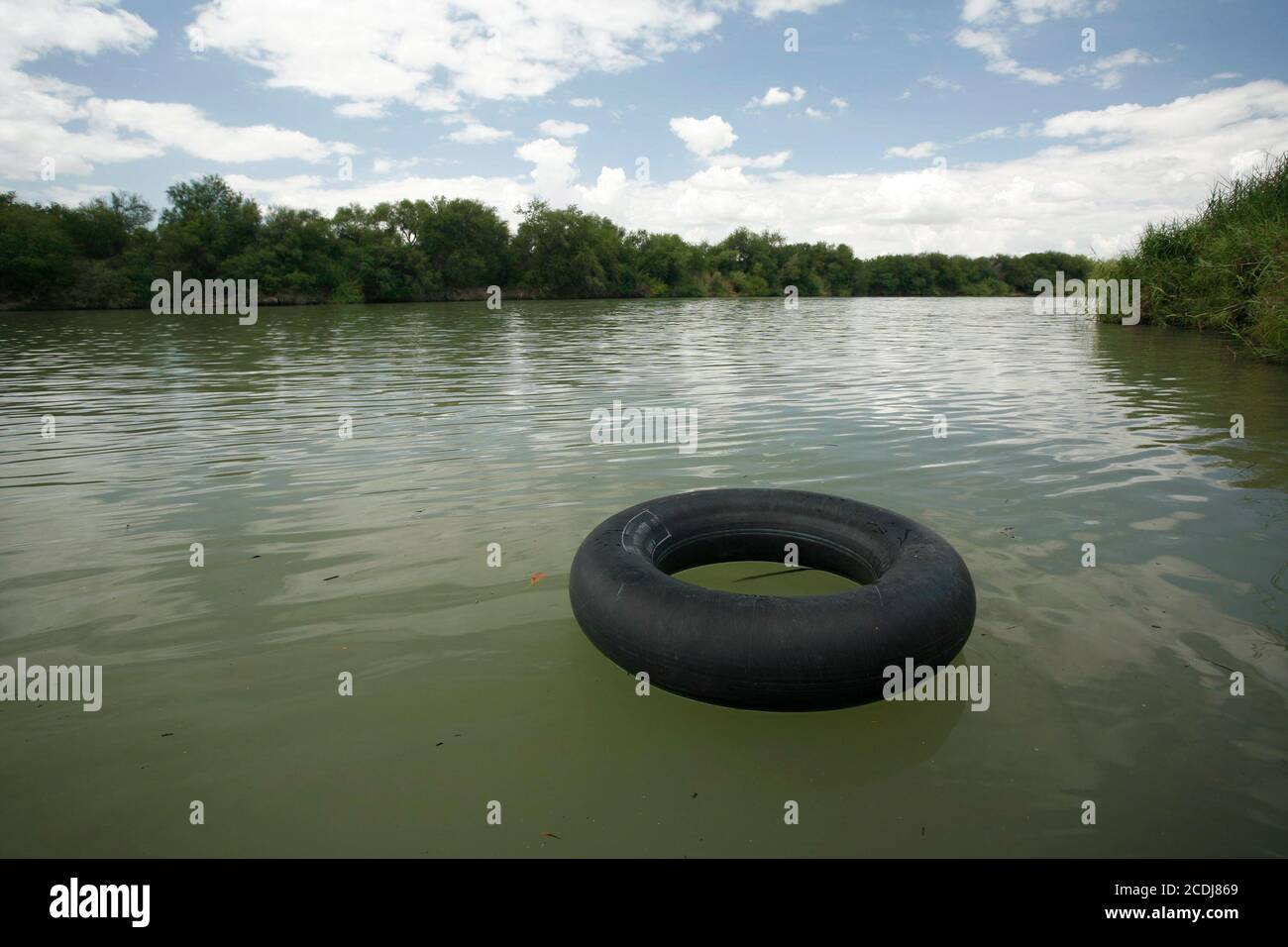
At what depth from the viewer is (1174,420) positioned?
8.30m

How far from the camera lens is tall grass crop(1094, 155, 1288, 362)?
521 inches

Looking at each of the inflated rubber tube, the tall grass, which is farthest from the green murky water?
the tall grass

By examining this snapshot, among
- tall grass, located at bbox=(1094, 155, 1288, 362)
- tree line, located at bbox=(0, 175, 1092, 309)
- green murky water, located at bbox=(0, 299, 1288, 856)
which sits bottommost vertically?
green murky water, located at bbox=(0, 299, 1288, 856)

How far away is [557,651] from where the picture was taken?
340cm

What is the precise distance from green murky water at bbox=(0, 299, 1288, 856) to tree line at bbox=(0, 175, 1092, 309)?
159 feet

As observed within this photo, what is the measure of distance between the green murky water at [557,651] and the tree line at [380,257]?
48388 millimetres

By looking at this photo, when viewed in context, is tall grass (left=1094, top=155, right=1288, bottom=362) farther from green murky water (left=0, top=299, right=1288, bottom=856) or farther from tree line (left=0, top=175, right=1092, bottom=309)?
tree line (left=0, top=175, right=1092, bottom=309)

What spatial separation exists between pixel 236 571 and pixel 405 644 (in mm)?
1532

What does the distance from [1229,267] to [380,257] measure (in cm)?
6355

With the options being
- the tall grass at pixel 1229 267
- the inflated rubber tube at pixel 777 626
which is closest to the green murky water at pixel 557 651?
the inflated rubber tube at pixel 777 626

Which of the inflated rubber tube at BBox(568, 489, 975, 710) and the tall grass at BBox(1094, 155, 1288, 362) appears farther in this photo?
the tall grass at BBox(1094, 155, 1288, 362)

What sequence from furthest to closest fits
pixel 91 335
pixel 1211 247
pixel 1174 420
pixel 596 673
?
pixel 91 335
pixel 1211 247
pixel 1174 420
pixel 596 673
